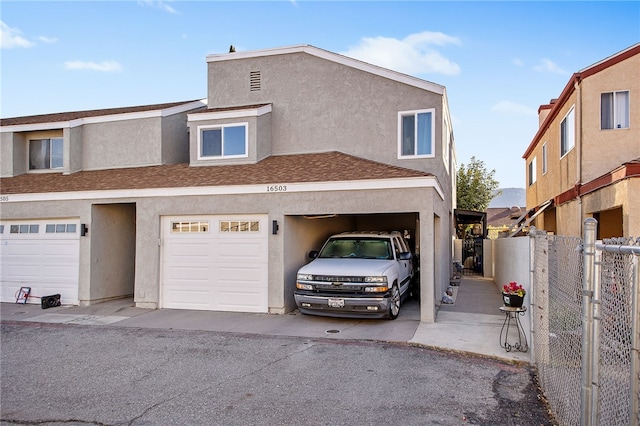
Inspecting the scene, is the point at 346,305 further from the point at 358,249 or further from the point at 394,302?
the point at 358,249

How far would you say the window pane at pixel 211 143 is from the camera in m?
14.2

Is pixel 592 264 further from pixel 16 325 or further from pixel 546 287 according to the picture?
pixel 16 325

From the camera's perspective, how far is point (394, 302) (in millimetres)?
10281

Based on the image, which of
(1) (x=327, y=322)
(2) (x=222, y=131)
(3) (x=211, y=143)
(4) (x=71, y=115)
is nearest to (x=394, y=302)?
(1) (x=327, y=322)

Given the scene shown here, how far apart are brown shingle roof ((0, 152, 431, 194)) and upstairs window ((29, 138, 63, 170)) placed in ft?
3.51

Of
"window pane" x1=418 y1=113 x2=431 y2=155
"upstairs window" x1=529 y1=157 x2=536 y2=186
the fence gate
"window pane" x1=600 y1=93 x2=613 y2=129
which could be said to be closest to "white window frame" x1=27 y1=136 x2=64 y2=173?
"window pane" x1=418 y1=113 x2=431 y2=155

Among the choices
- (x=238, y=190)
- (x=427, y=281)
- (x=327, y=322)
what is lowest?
(x=327, y=322)

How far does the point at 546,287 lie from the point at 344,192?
5387 millimetres

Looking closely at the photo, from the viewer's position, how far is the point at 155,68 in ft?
48.4

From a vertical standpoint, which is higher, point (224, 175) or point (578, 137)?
point (578, 137)

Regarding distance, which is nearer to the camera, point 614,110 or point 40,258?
point 614,110

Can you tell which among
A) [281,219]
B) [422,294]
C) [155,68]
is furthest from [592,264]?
[155,68]

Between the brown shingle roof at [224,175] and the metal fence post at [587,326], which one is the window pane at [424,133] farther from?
the metal fence post at [587,326]

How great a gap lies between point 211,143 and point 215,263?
4.16 m
